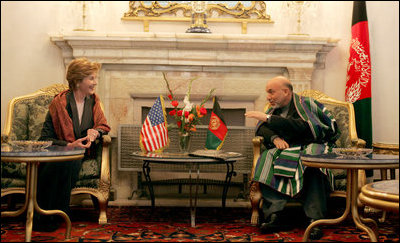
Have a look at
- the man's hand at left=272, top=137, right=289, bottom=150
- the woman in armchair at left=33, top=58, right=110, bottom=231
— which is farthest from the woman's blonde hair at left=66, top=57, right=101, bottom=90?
the man's hand at left=272, top=137, right=289, bottom=150

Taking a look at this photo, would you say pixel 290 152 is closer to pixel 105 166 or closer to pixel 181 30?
pixel 105 166

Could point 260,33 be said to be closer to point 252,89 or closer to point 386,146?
point 252,89

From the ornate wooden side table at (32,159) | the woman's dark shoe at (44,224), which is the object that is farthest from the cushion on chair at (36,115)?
the ornate wooden side table at (32,159)

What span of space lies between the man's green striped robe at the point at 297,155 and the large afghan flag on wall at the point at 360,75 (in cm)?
82

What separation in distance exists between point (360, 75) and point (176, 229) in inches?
92.3

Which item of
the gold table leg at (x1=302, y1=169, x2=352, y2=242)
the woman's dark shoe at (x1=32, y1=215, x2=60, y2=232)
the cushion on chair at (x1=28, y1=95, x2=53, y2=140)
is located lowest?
the woman's dark shoe at (x1=32, y1=215, x2=60, y2=232)

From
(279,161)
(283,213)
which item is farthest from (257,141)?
(283,213)

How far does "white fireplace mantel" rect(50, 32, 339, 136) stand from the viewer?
4555 millimetres

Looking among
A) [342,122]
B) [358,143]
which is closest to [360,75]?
[342,122]

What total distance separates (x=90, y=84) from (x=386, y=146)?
2.63 meters

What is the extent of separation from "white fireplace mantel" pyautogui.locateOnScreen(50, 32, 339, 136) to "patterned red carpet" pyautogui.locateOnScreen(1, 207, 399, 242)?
1.10m

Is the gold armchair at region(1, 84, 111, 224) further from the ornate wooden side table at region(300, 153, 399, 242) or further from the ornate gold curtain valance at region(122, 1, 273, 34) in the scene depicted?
the ornate wooden side table at region(300, 153, 399, 242)

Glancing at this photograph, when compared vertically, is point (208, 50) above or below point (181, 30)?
below

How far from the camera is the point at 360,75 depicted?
14.9 ft
